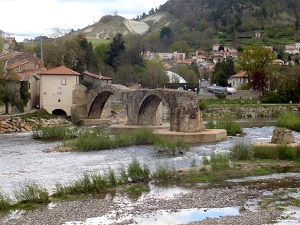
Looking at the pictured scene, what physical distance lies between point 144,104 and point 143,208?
39310mm

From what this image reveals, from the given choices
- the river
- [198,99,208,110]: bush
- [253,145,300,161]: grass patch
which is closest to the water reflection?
the river

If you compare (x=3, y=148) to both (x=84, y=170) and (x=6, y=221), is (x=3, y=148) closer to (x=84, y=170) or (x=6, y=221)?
(x=84, y=170)

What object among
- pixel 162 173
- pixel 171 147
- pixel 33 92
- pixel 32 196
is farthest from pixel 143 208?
pixel 33 92

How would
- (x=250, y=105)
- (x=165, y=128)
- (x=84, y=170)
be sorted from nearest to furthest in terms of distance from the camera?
(x=84, y=170), (x=165, y=128), (x=250, y=105)

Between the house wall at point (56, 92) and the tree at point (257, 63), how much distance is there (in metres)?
35.0

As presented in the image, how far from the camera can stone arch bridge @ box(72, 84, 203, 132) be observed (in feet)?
193

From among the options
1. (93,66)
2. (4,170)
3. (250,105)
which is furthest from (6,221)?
(93,66)

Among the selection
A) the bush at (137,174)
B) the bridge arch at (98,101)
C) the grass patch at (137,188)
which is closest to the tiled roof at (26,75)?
the bridge arch at (98,101)

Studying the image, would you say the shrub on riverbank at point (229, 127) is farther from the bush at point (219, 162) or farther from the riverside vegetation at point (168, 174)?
the bush at point (219, 162)

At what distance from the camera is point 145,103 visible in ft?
222

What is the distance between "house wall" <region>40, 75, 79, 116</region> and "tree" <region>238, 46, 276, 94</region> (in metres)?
35.0

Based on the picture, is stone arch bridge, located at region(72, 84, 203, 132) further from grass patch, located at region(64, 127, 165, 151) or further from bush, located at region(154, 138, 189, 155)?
bush, located at region(154, 138, 189, 155)

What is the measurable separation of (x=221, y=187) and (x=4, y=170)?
1467 cm

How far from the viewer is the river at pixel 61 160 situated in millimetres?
37531
